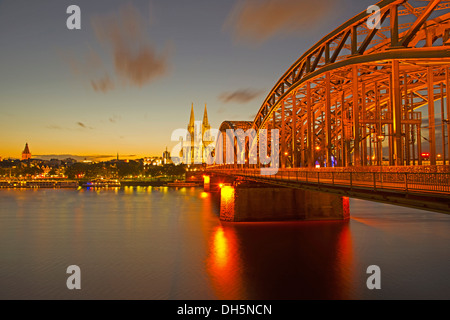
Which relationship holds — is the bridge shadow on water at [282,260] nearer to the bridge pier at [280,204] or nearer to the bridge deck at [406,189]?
the bridge pier at [280,204]

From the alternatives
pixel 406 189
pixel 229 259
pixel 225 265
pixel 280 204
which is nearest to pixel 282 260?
pixel 229 259

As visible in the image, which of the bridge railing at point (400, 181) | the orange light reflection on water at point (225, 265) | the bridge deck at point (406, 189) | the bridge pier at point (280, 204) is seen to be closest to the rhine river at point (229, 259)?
the orange light reflection on water at point (225, 265)

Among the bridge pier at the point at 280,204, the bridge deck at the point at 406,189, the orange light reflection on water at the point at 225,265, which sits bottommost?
the orange light reflection on water at the point at 225,265

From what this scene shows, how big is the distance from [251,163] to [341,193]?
61.7 metres

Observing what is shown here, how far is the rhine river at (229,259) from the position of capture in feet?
70.2

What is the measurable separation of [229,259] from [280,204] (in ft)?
45.7

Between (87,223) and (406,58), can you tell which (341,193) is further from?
(87,223)

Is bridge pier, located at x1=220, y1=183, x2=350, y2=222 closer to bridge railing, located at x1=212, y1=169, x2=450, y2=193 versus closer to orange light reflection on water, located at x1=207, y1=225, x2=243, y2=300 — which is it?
orange light reflection on water, located at x1=207, y1=225, x2=243, y2=300

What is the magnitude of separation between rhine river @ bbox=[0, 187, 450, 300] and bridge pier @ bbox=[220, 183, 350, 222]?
146cm

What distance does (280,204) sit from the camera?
40.8m

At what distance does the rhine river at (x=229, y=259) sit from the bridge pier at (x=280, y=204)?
1457 mm

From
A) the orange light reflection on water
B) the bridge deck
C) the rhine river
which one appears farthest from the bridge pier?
the bridge deck

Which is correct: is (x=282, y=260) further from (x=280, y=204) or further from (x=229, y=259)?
(x=280, y=204)
